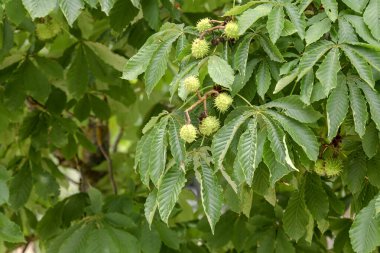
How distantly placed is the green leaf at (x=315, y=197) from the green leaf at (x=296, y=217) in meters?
0.07

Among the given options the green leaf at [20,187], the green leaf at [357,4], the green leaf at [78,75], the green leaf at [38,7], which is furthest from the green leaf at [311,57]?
the green leaf at [20,187]

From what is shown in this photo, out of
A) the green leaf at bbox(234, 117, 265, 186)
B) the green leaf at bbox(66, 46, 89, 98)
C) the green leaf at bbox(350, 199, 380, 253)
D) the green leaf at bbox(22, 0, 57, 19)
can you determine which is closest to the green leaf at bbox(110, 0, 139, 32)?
the green leaf at bbox(66, 46, 89, 98)

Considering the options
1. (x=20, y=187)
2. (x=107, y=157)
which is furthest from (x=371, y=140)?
(x=107, y=157)

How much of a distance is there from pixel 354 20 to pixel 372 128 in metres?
0.26

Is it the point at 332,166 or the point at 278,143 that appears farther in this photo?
the point at 332,166

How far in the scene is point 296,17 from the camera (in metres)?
1.56

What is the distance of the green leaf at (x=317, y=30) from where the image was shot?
1.51 metres

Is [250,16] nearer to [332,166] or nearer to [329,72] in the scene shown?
[329,72]

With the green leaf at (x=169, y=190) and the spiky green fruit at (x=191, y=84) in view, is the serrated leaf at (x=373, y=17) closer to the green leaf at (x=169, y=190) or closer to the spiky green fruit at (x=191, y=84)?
the spiky green fruit at (x=191, y=84)

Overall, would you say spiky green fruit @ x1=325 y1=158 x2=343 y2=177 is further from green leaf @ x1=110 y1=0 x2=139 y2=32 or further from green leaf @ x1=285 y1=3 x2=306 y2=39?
green leaf @ x1=110 y1=0 x2=139 y2=32

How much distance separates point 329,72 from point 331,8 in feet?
0.59

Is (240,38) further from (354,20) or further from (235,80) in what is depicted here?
(354,20)

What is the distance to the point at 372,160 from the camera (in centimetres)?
181

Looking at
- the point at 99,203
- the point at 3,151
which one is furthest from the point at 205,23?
the point at 3,151
